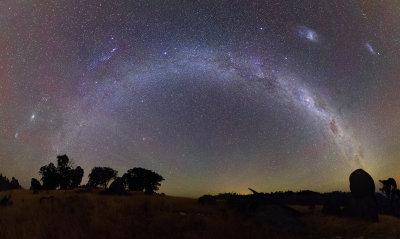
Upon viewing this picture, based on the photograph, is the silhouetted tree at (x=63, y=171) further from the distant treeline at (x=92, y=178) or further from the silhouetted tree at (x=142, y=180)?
the silhouetted tree at (x=142, y=180)

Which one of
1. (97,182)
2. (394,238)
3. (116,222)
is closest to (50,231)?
(116,222)

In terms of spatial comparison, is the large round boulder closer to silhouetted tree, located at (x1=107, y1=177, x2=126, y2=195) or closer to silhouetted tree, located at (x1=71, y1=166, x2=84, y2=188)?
silhouetted tree, located at (x1=107, y1=177, x2=126, y2=195)

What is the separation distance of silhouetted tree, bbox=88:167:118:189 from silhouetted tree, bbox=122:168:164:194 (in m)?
16.2

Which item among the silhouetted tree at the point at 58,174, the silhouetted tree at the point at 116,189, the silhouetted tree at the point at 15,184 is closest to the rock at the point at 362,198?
the silhouetted tree at the point at 116,189

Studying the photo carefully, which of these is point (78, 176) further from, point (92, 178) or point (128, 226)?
point (128, 226)

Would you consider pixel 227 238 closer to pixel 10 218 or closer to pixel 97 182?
pixel 10 218

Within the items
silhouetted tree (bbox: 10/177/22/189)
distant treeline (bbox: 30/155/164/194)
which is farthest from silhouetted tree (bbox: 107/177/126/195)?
silhouetted tree (bbox: 10/177/22/189)

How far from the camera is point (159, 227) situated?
11.6 metres

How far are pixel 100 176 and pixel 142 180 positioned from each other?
1963cm

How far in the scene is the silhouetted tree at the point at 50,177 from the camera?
44.4 meters

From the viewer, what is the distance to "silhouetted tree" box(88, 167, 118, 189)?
64188 mm

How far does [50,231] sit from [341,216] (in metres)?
20.2

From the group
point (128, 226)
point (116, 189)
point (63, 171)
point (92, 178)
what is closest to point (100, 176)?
point (92, 178)

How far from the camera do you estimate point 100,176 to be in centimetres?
6438
